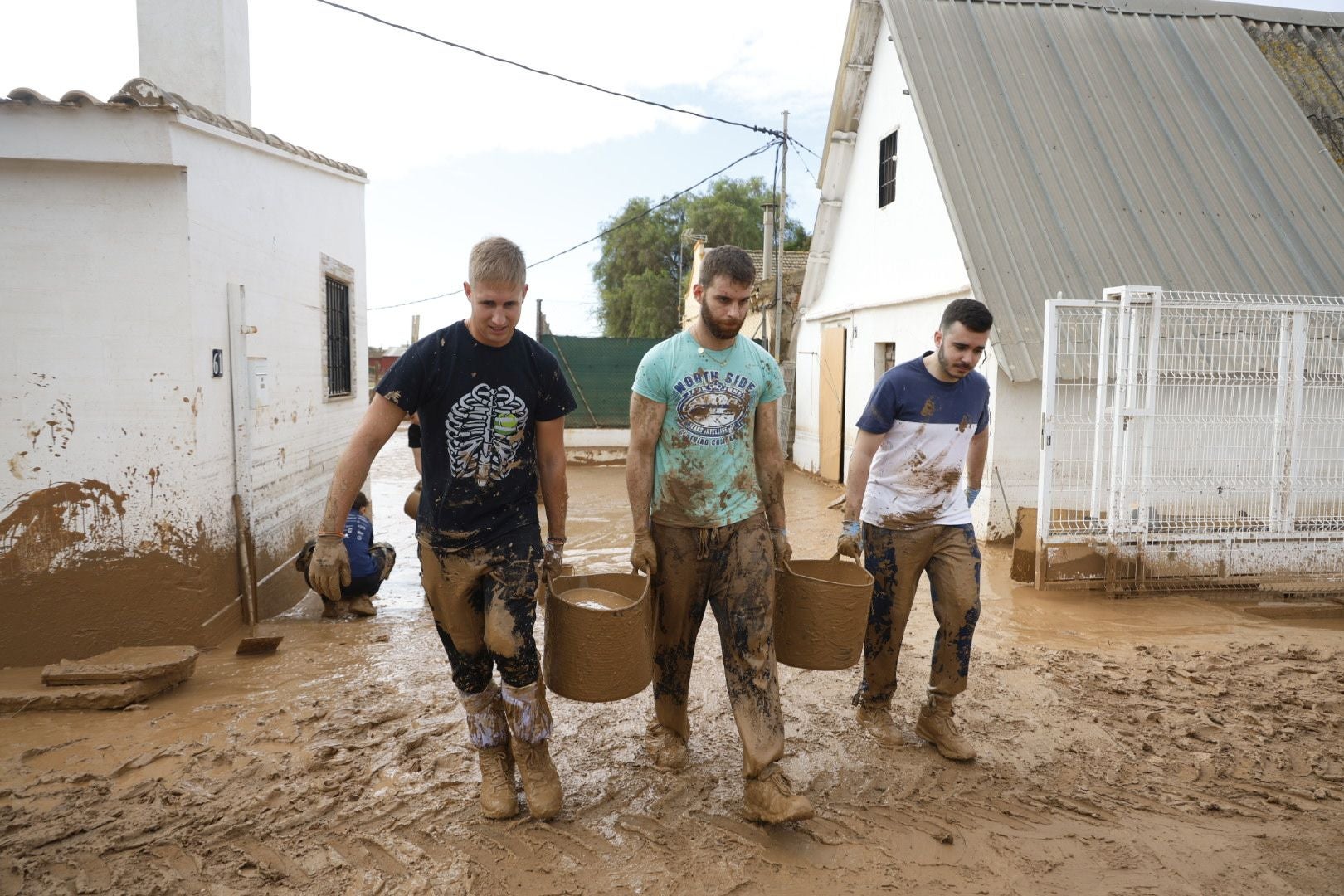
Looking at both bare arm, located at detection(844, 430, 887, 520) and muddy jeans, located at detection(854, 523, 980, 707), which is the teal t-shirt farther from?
muddy jeans, located at detection(854, 523, 980, 707)

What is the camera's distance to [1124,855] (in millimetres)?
3246

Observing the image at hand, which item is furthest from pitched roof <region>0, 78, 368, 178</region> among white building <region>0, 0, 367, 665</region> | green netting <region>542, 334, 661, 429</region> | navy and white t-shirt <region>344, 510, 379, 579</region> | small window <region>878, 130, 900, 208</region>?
green netting <region>542, 334, 661, 429</region>

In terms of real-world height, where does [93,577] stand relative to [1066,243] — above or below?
below

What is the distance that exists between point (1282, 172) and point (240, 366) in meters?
11.6

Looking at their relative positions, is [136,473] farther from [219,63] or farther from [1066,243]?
[1066,243]

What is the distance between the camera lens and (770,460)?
381 cm

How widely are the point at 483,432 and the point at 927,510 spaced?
206 centimetres

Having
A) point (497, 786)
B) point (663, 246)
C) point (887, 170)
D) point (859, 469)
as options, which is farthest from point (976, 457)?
point (663, 246)

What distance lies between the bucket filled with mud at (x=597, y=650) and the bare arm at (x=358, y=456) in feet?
2.75

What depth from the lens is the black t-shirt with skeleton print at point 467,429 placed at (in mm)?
3328

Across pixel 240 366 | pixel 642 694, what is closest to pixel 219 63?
pixel 240 366

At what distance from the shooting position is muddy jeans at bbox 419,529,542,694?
3369 millimetres

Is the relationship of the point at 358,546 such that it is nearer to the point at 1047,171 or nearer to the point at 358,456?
the point at 358,456

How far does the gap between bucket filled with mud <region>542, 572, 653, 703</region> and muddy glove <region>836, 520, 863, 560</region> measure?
1079 mm
